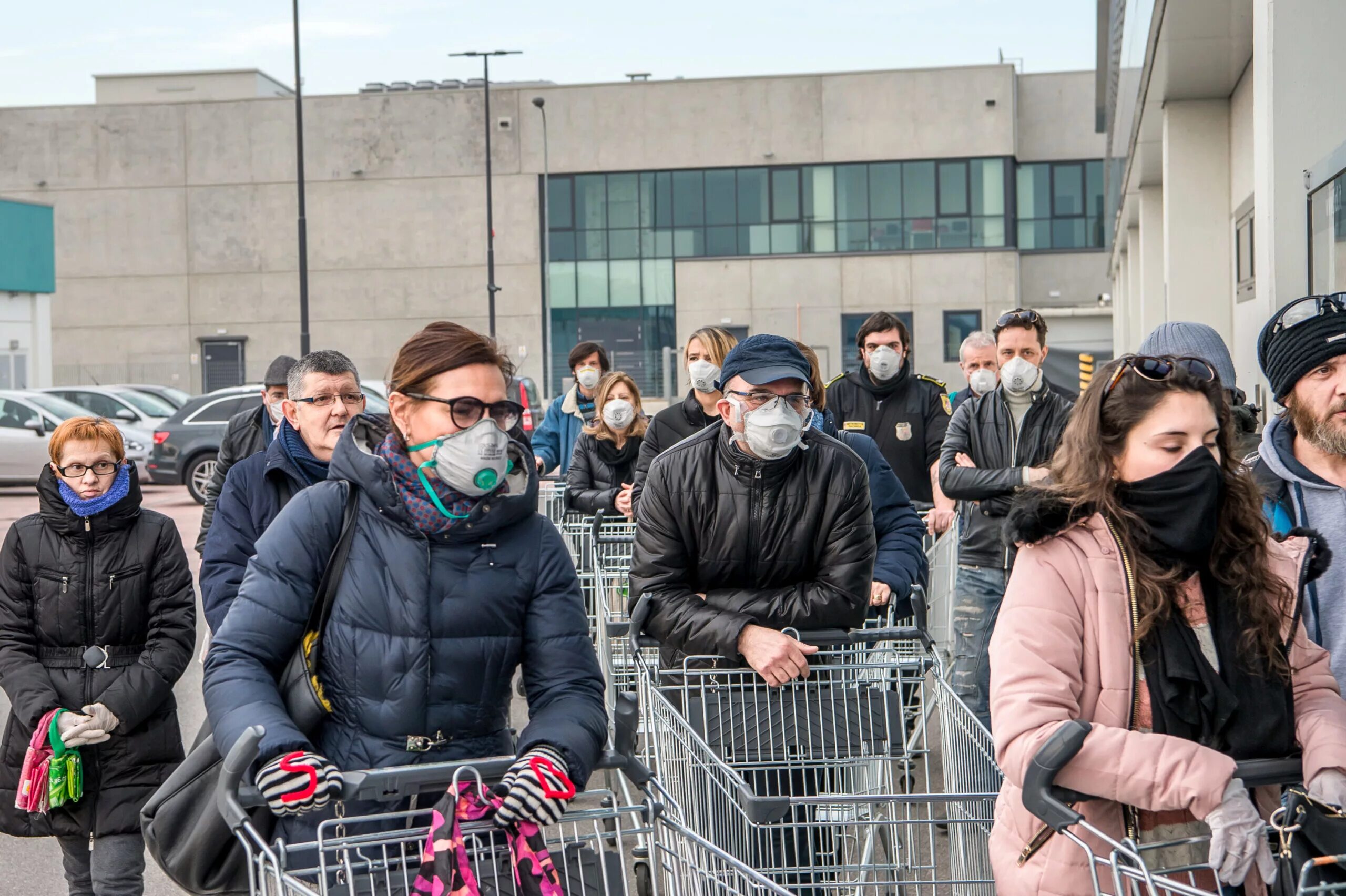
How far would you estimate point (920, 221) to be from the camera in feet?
157

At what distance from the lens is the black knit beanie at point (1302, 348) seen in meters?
3.54

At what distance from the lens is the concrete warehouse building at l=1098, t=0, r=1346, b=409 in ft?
20.9

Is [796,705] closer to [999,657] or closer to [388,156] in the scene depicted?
[999,657]

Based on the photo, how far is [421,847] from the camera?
271 centimetres

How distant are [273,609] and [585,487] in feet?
18.5

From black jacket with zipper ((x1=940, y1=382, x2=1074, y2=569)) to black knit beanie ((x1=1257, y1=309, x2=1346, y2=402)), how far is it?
2514 millimetres

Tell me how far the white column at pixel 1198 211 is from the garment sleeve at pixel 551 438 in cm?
630

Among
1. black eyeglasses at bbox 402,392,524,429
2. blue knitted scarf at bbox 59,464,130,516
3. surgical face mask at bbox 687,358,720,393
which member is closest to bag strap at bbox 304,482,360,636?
black eyeglasses at bbox 402,392,524,429

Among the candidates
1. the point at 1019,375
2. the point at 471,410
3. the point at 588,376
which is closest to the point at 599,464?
the point at 588,376

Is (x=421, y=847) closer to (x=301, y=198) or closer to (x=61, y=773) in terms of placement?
(x=61, y=773)

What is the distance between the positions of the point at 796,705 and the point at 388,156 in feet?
157

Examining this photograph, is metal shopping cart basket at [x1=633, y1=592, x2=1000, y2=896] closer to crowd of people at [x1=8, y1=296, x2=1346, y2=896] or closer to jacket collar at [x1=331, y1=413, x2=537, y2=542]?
crowd of people at [x1=8, y1=296, x2=1346, y2=896]

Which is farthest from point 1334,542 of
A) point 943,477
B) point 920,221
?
point 920,221

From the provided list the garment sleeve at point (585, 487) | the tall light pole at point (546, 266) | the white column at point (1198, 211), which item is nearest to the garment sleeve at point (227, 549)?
the garment sleeve at point (585, 487)
